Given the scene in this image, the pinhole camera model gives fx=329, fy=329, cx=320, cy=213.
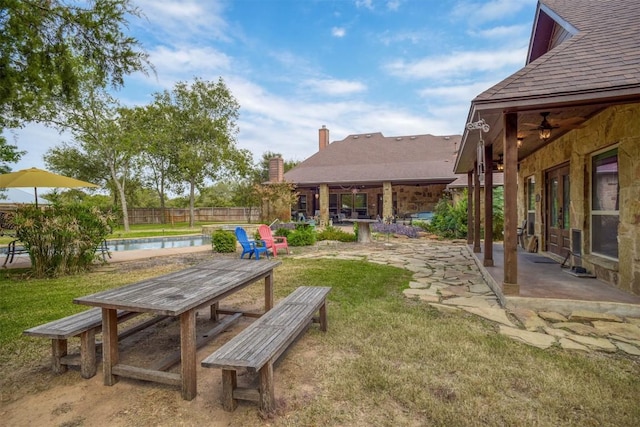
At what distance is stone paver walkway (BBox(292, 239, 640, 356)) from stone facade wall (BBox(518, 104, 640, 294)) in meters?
1.01

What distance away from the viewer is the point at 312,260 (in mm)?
7734

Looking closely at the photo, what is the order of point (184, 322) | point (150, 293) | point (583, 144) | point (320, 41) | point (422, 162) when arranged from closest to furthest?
point (184, 322), point (150, 293), point (583, 144), point (320, 41), point (422, 162)

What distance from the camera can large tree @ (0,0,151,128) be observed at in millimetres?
4379

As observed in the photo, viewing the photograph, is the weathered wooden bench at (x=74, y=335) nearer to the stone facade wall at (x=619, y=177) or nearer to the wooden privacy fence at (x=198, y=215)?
the stone facade wall at (x=619, y=177)

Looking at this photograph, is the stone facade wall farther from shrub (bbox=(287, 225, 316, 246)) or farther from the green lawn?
shrub (bbox=(287, 225, 316, 246))

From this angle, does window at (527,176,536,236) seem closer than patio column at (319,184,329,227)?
Yes

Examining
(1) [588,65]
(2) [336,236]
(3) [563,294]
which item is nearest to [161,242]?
(2) [336,236]

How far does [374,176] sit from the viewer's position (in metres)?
18.5

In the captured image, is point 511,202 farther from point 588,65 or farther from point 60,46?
point 60,46

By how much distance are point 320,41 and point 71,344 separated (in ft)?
44.4

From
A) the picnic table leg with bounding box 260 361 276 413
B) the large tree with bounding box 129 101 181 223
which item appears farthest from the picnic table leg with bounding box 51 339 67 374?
the large tree with bounding box 129 101 181 223

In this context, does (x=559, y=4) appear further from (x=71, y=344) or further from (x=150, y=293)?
(x=71, y=344)

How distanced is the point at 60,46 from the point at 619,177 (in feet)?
26.4

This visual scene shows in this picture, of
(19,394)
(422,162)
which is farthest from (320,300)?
(422,162)
